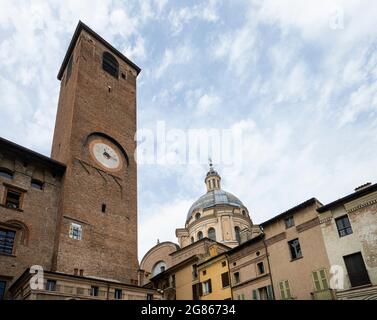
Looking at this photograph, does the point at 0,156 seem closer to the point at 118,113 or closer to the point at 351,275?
the point at 118,113

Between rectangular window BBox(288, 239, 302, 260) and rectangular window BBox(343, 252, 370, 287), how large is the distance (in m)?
3.37

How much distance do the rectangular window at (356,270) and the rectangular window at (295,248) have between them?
3.37 m

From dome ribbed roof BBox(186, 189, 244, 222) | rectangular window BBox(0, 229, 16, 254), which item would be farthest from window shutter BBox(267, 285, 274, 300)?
dome ribbed roof BBox(186, 189, 244, 222)

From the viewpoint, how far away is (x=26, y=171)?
78.8 ft

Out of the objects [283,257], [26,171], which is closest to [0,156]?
[26,171]

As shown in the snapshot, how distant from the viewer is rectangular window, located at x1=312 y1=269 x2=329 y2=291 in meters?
21.5

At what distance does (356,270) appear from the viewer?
20.4m

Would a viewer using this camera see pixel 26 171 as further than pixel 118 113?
No

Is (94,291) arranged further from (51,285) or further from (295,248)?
(295,248)

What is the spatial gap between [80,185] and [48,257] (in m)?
5.39

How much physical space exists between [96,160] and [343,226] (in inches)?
711

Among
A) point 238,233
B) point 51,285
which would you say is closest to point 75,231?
point 51,285

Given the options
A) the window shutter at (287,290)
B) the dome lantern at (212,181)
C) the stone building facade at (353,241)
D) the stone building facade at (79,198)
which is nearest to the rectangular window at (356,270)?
the stone building facade at (353,241)

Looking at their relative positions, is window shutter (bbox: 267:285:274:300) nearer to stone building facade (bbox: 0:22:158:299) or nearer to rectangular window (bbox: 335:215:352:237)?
rectangular window (bbox: 335:215:352:237)
